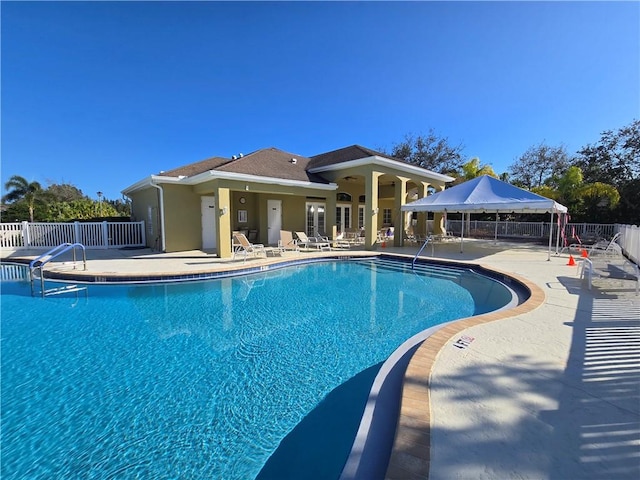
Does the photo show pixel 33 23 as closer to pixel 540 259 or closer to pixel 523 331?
pixel 523 331

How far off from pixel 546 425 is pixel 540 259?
1291 centimetres

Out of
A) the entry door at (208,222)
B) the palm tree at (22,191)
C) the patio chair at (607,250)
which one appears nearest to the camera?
the patio chair at (607,250)

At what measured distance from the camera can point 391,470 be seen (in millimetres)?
1968

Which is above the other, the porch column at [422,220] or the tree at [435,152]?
the tree at [435,152]

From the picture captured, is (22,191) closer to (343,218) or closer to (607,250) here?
(343,218)

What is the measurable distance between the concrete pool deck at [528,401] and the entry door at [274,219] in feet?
43.8

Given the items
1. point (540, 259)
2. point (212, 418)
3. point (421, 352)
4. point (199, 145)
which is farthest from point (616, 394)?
point (199, 145)

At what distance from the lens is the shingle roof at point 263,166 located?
13.8 metres

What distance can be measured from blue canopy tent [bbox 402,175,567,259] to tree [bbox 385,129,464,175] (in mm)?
21139

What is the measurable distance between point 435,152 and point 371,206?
957 inches

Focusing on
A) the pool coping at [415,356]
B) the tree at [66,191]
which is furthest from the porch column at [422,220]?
the tree at [66,191]

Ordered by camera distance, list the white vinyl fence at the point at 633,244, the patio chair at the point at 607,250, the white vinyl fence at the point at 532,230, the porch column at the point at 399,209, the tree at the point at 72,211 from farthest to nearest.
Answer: the tree at the point at 72,211
the white vinyl fence at the point at 532,230
the porch column at the point at 399,209
the white vinyl fence at the point at 633,244
the patio chair at the point at 607,250

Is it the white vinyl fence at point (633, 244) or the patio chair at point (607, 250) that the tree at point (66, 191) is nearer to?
the patio chair at point (607, 250)

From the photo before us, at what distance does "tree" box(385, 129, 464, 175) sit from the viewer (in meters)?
34.3
